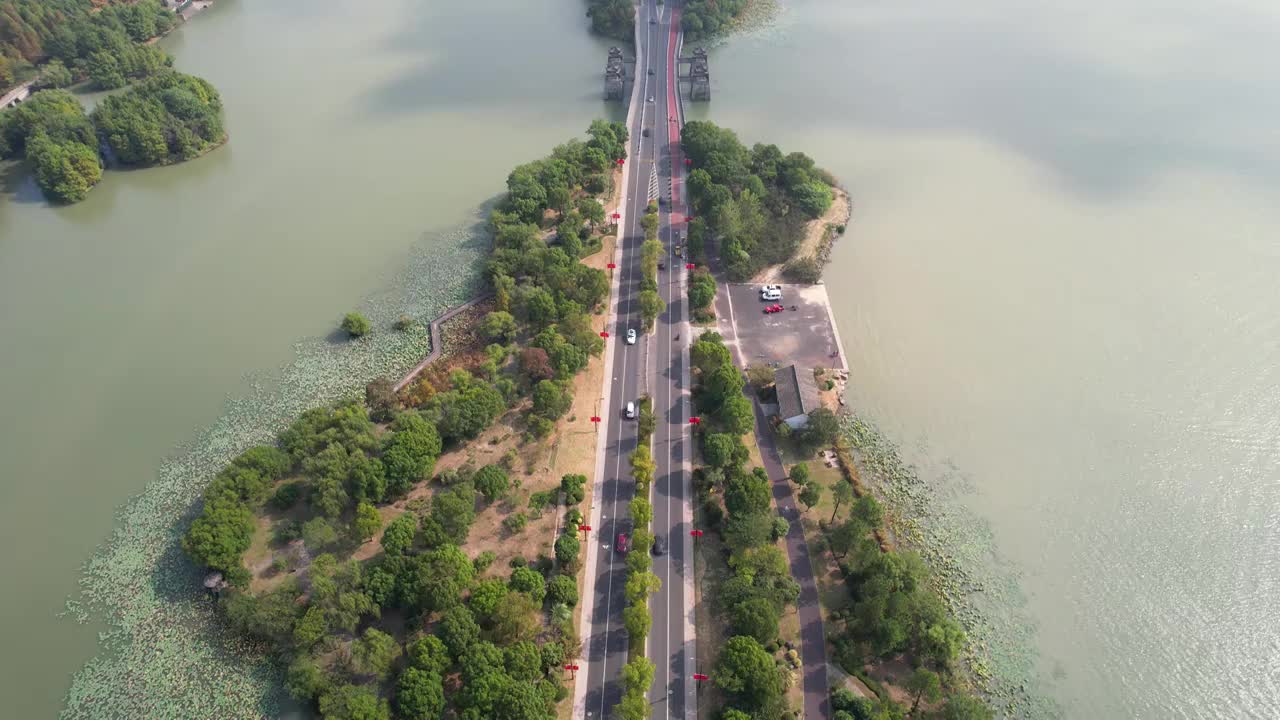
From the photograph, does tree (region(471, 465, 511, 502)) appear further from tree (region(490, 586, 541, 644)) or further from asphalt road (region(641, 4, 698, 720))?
asphalt road (region(641, 4, 698, 720))

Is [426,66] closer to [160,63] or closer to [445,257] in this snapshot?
[160,63]

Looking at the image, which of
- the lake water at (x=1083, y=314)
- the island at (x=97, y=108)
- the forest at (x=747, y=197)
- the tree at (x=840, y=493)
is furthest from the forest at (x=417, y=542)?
the island at (x=97, y=108)

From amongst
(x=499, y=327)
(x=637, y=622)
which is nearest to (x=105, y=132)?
(x=499, y=327)

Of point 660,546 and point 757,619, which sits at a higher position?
point 757,619

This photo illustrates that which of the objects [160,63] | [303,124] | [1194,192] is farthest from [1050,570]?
[160,63]

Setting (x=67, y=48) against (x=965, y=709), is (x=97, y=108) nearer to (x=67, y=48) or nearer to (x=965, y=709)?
(x=67, y=48)

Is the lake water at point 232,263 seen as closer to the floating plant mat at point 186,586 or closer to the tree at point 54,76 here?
the floating plant mat at point 186,586
